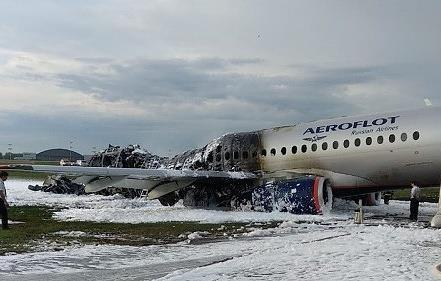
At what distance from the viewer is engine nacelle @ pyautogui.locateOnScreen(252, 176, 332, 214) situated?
19.8 metres

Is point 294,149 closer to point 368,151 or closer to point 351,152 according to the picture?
point 351,152

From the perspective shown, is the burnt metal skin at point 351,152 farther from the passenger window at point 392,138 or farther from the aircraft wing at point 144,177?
the aircraft wing at point 144,177

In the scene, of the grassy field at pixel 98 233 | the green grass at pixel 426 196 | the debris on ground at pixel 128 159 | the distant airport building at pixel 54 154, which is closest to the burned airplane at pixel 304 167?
the grassy field at pixel 98 233

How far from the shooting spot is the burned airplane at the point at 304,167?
19.9 metres

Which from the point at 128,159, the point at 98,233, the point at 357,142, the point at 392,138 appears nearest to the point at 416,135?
the point at 392,138

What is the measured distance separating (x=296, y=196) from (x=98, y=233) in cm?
745

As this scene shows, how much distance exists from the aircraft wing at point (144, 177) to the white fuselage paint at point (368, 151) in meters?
2.00

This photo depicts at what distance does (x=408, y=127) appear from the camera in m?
20.0

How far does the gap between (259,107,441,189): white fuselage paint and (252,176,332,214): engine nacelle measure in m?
1.04

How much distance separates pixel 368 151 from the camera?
20656 mm

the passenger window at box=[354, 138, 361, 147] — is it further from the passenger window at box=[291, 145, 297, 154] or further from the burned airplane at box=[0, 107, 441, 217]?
the passenger window at box=[291, 145, 297, 154]

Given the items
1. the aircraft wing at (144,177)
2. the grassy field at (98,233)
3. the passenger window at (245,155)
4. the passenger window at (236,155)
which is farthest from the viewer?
the passenger window at (236,155)

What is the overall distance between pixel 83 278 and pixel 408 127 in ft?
45.8

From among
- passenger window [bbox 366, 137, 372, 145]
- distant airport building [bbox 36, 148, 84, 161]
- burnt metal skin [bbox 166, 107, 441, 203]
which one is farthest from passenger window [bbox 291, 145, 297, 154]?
distant airport building [bbox 36, 148, 84, 161]
